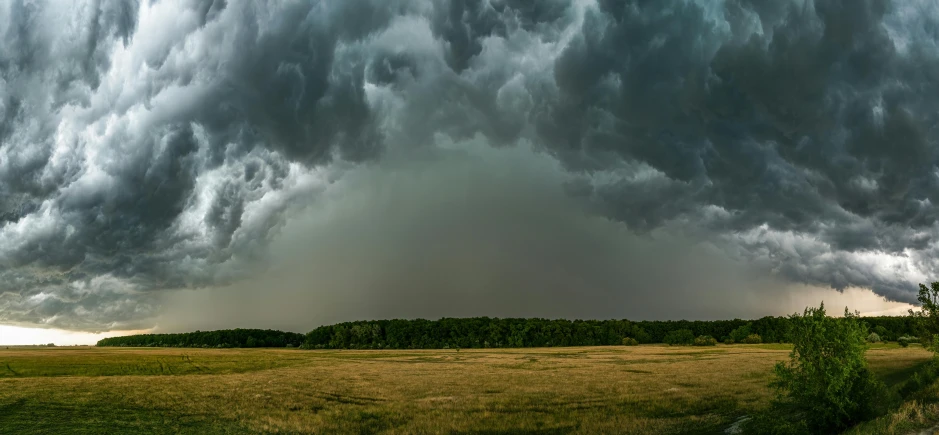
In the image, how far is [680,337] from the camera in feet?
548

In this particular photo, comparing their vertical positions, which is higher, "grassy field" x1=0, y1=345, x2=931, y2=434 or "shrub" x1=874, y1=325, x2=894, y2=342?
"grassy field" x1=0, y1=345, x2=931, y2=434

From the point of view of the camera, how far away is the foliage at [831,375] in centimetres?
2303

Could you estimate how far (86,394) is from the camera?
46.1 meters

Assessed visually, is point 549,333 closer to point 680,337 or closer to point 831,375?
point 680,337

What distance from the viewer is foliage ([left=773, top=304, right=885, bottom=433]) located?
23031 millimetres

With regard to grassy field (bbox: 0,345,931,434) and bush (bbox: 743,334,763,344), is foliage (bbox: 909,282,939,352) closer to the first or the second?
grassy field (bbox: 0,345,931,434)

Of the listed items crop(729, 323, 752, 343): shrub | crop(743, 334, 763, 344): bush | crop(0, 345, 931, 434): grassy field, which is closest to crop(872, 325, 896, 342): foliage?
crop(743, 334, 763, 344): bush

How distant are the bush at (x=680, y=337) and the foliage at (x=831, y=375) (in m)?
149

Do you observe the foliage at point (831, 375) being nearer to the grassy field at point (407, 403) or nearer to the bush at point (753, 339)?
the grassy field at point (407, 403)

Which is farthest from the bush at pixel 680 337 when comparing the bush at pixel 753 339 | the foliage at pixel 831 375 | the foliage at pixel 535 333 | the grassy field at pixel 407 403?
the foliage at pixel 831 375

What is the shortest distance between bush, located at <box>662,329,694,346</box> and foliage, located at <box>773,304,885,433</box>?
5871 inches

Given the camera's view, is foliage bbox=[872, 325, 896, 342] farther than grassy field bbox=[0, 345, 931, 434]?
Yes

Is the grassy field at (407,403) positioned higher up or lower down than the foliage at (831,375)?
lower down

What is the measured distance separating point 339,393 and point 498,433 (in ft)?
76.7
